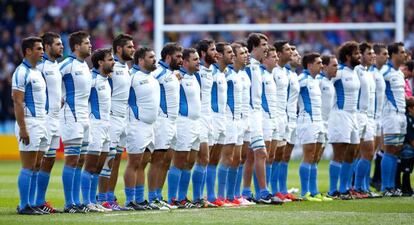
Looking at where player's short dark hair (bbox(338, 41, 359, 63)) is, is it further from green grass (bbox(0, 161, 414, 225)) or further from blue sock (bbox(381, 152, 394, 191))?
green grass (bbox(0, 161, 414, 225))

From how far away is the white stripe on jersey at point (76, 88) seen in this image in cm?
1567

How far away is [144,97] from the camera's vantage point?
16250 millimetres

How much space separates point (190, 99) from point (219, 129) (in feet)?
2.32

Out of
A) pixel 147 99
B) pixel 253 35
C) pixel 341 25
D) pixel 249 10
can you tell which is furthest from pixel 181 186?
pixel 249 10

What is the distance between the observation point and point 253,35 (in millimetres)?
17984

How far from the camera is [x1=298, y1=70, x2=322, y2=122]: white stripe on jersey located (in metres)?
18.5

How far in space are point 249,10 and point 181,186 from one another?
14.3 m

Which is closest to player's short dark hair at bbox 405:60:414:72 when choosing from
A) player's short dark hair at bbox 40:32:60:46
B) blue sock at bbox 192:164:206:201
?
blue sock at bbox 192:164:206:201

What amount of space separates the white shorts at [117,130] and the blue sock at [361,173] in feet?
15.7

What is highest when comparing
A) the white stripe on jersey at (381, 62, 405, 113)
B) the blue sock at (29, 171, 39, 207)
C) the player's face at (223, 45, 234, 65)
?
the player's face at (223, 45, 234, 65)

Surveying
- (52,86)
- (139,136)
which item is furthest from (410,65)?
(52,86)

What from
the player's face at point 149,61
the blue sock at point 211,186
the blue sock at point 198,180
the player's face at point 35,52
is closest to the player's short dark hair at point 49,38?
the player's face at point 35,52

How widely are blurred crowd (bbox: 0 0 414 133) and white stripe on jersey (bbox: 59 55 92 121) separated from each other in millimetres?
14155

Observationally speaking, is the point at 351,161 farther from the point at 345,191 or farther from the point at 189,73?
the point at 189,73
